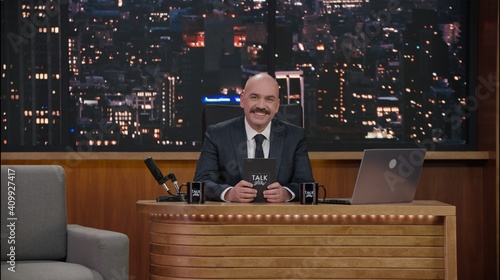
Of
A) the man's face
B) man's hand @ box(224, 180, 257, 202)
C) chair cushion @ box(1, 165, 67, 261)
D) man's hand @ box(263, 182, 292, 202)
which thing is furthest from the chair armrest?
the man's face

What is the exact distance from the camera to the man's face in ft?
13.1

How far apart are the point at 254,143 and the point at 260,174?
1.61ft

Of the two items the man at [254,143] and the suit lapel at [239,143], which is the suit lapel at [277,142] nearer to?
the man at [254,143]

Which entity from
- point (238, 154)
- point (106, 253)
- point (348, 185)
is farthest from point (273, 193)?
point (348, 185)

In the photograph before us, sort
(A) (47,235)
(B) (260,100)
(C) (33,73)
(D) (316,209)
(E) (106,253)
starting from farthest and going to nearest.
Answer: (C) (33,73)
(B) (260,100)
(A) (47,235)
(E) (106,253)
(D) (316,209)

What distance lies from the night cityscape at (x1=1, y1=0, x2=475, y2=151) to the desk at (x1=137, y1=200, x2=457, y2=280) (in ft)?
7.54

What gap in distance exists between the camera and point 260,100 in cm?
400

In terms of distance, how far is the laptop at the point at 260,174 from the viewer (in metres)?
3.59

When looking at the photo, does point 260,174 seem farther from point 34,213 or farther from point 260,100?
point 34,213

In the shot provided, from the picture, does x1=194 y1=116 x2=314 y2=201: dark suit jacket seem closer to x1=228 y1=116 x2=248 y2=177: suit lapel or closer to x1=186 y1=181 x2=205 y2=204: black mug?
x1=228 y1=116 x2=248 y2=177: suit lapel

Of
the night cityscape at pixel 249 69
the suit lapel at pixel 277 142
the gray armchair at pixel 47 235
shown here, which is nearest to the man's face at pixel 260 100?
the suit lapel at pixel 277 142

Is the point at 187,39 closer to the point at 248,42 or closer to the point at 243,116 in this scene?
the point at 248,42

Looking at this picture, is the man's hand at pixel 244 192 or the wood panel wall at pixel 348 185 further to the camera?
the wood panel wall at pixel 348 185

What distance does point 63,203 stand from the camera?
12.9ft
